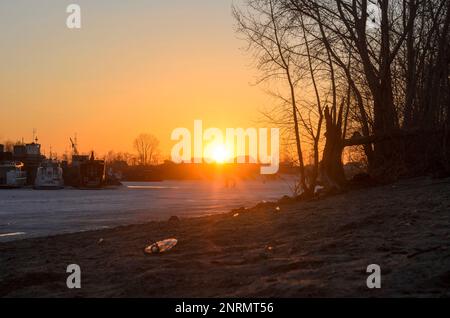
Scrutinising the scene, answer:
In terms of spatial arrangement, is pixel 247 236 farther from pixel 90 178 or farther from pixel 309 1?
pixel 90 178

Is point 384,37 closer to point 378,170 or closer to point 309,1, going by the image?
point 309,1

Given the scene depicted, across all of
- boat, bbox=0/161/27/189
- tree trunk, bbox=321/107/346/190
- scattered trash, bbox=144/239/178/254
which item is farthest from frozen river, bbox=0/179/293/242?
boat, bbox=0/161/27/189

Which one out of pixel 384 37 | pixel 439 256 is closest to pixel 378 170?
pixel 384 37

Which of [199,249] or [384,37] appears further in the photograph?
[384,37]

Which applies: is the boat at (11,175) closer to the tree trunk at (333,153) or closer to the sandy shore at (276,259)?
the tree trunk at (333,153)

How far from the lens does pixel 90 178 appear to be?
133 metres

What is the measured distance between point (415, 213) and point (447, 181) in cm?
477

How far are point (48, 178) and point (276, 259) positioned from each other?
12490 cm

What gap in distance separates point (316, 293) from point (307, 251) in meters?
2.11

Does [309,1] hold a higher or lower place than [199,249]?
higher

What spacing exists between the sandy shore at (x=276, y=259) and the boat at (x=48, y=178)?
382ft

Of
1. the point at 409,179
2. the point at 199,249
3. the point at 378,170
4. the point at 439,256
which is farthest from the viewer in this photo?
the point at 378,170

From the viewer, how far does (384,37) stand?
18906 millimetres

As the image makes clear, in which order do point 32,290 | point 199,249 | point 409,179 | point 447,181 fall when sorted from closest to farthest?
point 32,290
point 199,249
point 447,181
point 409,179
